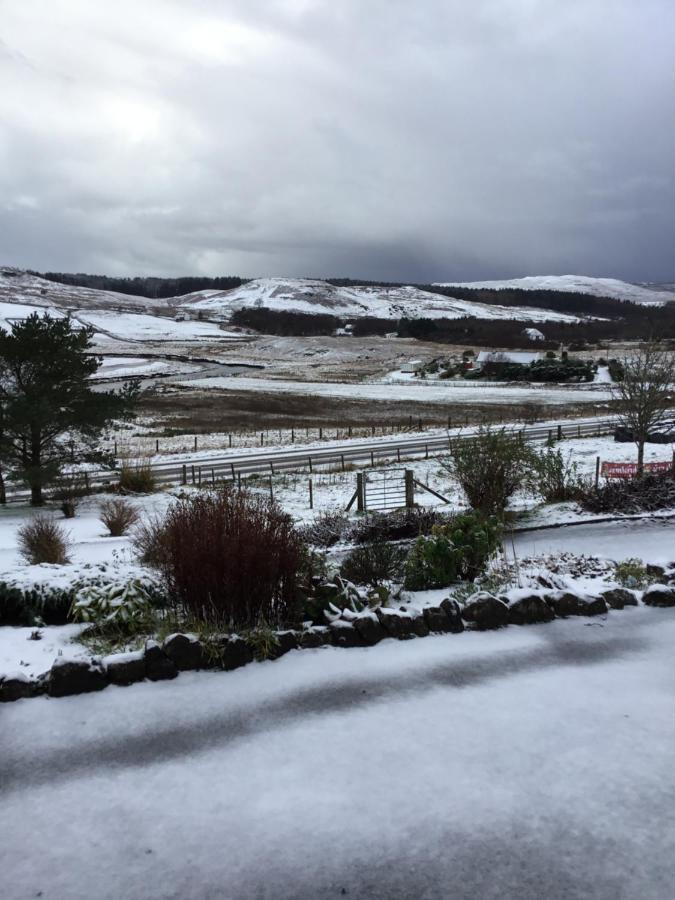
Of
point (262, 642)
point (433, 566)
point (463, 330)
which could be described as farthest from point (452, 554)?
point (463, 330)

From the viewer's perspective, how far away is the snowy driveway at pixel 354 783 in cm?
413

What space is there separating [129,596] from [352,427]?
3860 cm

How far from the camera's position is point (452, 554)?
9.55 metres

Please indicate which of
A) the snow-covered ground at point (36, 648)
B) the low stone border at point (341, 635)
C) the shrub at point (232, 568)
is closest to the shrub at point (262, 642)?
the low stone border at point (341, 635)

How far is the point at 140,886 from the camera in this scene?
4.05 m

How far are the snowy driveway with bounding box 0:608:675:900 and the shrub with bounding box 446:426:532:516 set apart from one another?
27.7 ft

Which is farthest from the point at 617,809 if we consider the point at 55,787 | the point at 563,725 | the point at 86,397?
the point at 86,397

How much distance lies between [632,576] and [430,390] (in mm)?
61324

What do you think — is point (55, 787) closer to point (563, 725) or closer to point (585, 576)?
point (563, 725)

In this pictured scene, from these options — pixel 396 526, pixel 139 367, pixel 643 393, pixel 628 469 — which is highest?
pixel 139 367

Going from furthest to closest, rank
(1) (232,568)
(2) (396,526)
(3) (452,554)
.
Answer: (2) (396,526)
(3) (452,554)
(1) (232,568)

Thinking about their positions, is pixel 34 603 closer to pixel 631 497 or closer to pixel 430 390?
pixel 631 497

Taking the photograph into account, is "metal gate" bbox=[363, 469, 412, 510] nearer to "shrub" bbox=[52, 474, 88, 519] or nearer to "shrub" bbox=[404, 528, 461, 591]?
"shrub" bbox=[404, 528, 461, 591]

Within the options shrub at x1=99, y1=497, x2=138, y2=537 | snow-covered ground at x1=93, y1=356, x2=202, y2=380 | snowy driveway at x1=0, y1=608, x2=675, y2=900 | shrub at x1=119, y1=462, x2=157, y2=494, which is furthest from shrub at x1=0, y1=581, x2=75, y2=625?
snow-covered ground at x1=93, y1=356, x2=202, y2=380
